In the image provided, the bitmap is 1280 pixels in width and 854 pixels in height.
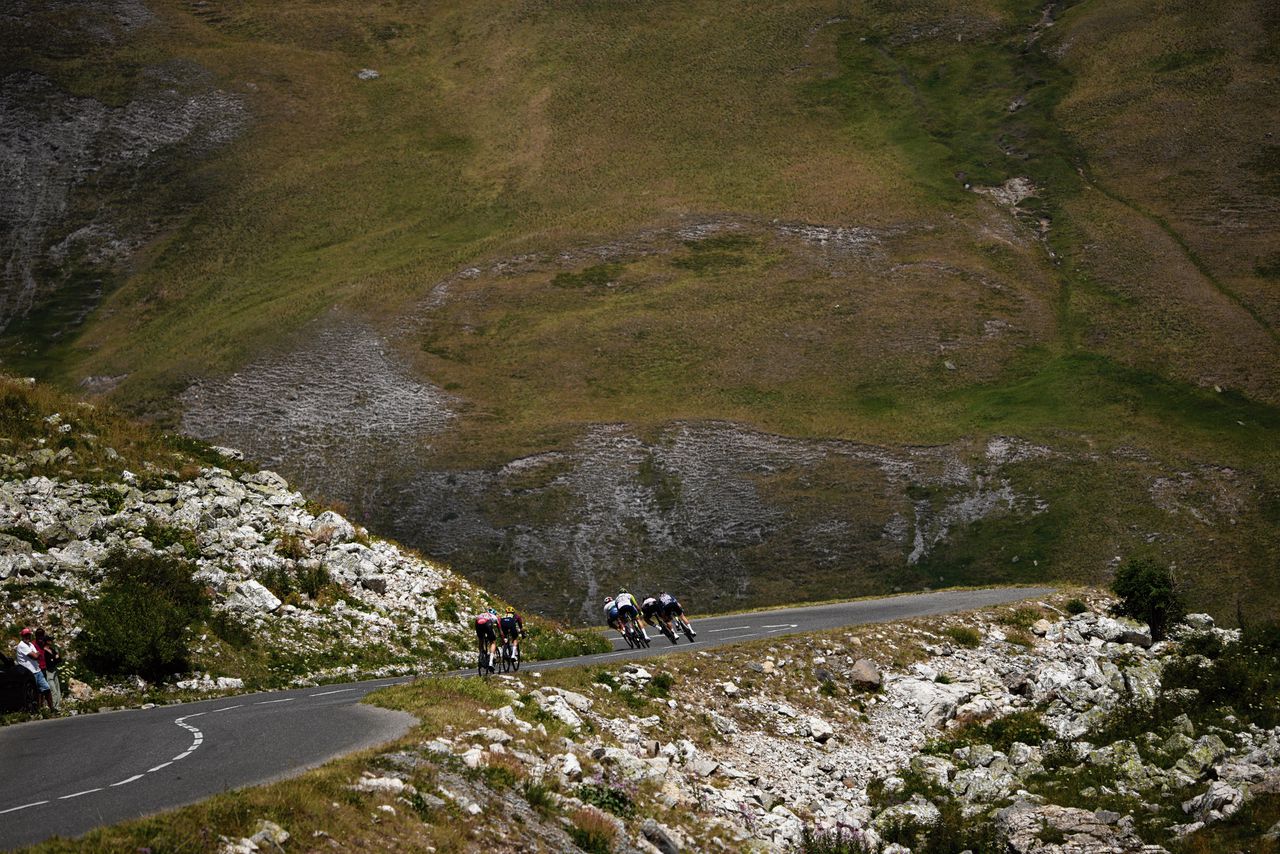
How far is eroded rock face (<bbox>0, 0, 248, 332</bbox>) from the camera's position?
12606 cm

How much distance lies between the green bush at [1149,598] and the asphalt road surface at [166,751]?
18242mm

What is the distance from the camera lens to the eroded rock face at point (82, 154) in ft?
414

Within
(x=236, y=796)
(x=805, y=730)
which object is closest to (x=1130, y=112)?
(x=805, y=730)

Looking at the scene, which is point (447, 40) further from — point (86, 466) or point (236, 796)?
point (236, 796)

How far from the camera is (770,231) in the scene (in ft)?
366

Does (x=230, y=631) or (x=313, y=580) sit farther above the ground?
(x=313, y=580)

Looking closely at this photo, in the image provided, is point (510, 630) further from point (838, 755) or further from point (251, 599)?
point (251, 599)

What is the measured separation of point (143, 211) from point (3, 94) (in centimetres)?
3197

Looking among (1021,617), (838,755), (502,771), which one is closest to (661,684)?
(838,755)

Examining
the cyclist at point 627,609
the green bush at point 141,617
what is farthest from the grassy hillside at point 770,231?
the green bush at point 141,617

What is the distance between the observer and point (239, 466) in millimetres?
38875

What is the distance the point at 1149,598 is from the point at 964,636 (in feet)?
26.5

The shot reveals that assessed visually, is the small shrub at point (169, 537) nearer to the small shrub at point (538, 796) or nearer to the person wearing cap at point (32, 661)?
the person wearing cap at point (32, 661)

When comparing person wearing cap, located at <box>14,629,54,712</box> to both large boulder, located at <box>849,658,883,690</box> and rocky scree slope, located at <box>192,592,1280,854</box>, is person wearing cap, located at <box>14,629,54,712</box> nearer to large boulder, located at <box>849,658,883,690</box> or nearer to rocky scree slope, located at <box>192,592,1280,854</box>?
rocky scree slope, located at <box>192,592,1280,854</box>
